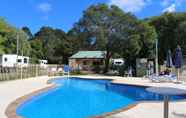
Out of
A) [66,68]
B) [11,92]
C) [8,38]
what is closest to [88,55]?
[8,38]

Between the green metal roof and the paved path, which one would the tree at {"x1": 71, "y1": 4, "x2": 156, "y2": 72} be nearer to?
the green metal roof

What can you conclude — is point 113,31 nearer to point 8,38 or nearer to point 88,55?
point 88,55

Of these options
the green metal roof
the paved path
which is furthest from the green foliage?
the paved path

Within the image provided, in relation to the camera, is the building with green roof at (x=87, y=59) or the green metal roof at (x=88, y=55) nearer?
the green metal roof at (x=88, y=55)

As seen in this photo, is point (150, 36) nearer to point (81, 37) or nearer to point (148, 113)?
point (81, 37)

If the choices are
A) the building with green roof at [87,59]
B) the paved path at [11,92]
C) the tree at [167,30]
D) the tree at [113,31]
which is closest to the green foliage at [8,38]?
the building with green roof at [87,59]

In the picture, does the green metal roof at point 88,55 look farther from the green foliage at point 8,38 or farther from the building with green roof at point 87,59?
the green foliage at point 8,38

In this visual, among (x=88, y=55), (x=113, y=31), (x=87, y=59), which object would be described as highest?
(x=113, y=31)

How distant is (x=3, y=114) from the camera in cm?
768

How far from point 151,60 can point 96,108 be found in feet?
67.9

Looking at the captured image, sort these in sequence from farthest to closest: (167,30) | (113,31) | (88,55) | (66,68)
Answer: (88,55) → (167,30) → (113,31) → (66,68)

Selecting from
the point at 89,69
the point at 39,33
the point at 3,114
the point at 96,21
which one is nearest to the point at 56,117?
the point at 3,114

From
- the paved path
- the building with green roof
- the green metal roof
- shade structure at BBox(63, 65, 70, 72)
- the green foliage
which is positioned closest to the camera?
the paved path

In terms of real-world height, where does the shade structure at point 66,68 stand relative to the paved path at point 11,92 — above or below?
above
